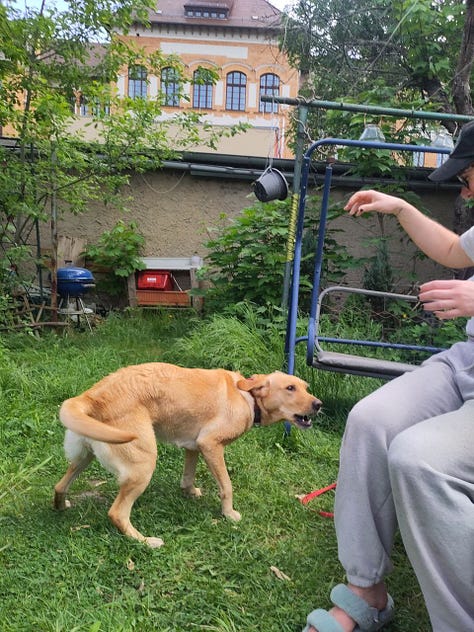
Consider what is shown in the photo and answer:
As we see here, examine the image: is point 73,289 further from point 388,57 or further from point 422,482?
point 388,57

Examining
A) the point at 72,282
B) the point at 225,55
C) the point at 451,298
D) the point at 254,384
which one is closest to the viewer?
the point at 451,298

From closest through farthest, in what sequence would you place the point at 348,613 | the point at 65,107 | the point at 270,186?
the point at 348,613, the point at 270,186, the point at 65,107

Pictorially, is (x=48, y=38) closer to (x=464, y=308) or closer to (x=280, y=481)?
(x=280, y=481)

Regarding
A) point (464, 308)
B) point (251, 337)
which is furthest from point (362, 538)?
point (251, 337)

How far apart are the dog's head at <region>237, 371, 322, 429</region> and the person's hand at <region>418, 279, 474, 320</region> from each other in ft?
4.51

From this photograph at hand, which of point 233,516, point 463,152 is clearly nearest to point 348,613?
point 233,516

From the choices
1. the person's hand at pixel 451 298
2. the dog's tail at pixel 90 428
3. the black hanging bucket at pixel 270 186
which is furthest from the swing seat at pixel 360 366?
the black hanging bucket at pixel 270 186

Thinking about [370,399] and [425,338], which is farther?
[425,338]

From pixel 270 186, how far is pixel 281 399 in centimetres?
239

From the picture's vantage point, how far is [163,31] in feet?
131

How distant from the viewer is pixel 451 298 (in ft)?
5.50

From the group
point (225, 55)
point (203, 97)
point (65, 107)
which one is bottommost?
point (65, 107)

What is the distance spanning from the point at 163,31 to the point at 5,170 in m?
38.7

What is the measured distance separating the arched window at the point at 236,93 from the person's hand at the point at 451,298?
130ft
